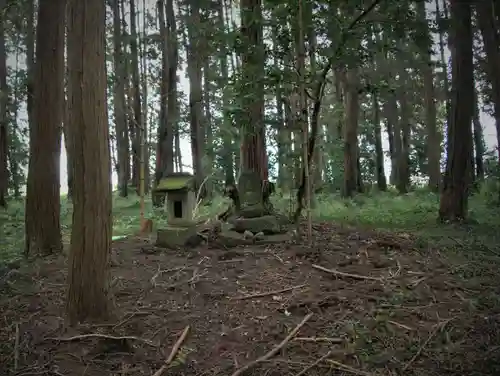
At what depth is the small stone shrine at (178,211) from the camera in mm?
7238

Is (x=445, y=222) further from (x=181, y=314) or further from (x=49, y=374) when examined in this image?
(x=49, y=374)

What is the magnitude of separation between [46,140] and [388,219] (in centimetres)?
733

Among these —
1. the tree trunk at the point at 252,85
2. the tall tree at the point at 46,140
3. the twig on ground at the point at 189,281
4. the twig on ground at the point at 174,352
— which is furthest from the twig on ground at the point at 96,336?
the tree trunk at the point at 252,85

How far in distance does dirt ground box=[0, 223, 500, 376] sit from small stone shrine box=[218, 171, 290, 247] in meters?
0.56

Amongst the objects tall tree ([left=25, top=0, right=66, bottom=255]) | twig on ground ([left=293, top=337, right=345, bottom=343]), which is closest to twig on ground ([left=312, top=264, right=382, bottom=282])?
twig on ground ([left=293, top=337, right=345, bottom=343])

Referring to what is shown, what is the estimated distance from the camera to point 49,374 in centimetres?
362

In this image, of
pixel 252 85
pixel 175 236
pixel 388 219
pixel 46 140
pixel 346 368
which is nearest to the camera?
pixel 346 368

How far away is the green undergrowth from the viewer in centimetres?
758

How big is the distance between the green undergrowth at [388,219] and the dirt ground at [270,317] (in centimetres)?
129

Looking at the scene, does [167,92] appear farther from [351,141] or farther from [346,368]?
[346,368]

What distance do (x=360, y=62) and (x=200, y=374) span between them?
4622 millimetres

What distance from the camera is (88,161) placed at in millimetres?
4055

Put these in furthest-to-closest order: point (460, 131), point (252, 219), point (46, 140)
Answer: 1. point (460, 131)
2. point (252, 219)
3. point (46, 140)

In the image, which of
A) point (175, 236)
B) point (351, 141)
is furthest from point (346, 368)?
point (351, 141)
